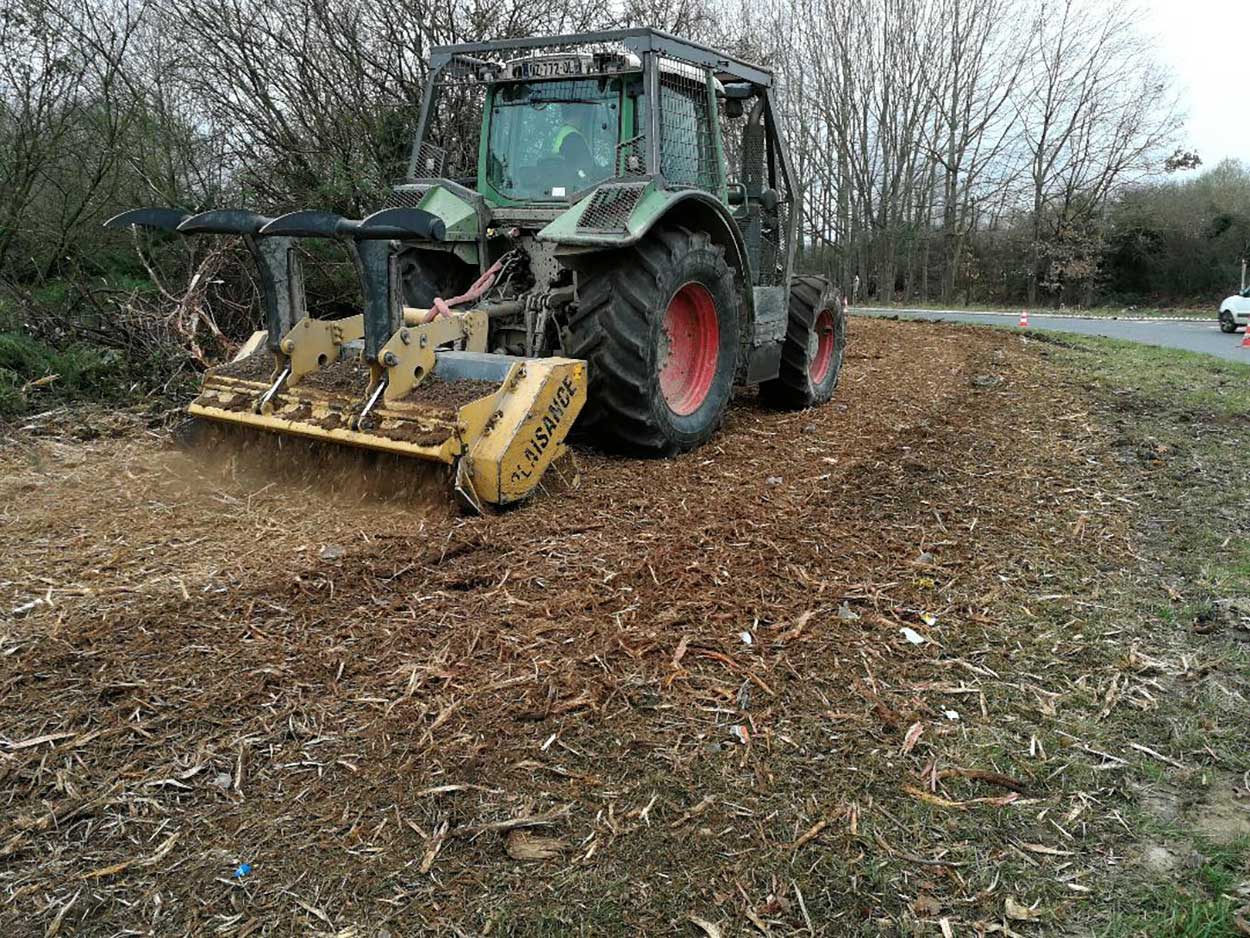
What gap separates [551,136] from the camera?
5.66 metres

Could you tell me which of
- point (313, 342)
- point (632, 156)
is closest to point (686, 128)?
point (632, 156)

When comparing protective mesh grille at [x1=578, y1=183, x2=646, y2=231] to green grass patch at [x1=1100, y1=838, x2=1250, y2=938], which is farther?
protective mesh grille at [x1=578, y1=183, x2=646, y2=231]

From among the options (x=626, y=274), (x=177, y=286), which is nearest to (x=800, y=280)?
(x=626, y=274)

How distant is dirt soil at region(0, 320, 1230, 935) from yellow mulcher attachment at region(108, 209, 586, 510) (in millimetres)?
220

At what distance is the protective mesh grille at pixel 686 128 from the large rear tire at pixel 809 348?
4.97 feet

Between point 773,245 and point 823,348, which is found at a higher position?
point 773,245

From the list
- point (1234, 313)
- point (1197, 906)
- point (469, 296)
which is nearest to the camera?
point (1197, 906)

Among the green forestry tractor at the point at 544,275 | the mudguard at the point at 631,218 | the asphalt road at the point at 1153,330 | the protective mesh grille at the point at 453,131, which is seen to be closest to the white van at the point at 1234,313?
the asphalt road at the point at 1153,330

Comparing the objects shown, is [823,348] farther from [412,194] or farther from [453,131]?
[412,194]

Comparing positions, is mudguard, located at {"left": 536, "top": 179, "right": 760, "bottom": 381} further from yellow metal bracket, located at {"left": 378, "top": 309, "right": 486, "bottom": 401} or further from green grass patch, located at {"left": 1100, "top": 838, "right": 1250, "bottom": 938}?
green grass patch, located at {"left": 1100, "top": 838, "right": 1250, "bottom": 938}

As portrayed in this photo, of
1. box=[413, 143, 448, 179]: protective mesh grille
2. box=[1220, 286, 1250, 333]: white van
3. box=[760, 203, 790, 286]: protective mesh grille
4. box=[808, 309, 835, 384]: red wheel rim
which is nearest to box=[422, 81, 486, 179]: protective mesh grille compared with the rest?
box=[413, 143, 448, 179]: protective mesh grille

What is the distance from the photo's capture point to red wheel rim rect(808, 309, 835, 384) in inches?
299

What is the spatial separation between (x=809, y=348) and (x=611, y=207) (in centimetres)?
275

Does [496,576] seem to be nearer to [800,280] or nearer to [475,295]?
[475,295]
